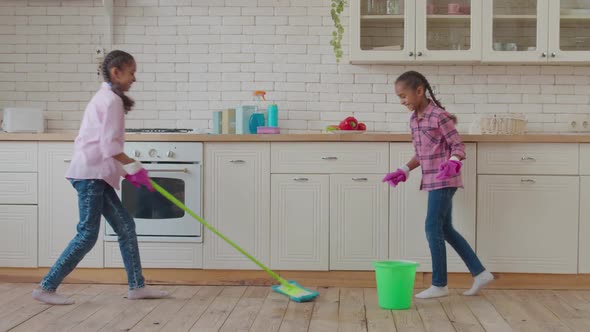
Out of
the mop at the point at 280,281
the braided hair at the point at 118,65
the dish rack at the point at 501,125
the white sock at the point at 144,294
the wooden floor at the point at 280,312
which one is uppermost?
the braided hair at the point at 118,65

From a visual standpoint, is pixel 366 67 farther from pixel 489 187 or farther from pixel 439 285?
pixel 439 285

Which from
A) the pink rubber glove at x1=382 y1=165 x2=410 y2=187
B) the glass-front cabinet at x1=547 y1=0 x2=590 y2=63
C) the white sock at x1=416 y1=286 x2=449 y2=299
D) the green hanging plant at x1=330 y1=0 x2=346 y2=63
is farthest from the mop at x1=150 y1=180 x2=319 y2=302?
the glass-front cabinet at x1=547 y1=0 x2=590 y2=63

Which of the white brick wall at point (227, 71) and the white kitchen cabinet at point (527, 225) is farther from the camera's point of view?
the white brick wall at point (227, 71)

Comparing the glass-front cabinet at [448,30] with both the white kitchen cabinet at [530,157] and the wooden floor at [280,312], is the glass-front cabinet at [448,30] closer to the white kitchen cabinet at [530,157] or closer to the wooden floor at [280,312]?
the white kitchen cabinet at [530,157]

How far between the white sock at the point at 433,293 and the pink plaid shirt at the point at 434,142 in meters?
0.51

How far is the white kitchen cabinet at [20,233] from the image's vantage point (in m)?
4.53

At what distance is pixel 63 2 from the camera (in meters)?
5.21

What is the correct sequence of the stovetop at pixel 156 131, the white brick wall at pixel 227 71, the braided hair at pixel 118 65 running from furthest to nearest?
the white brick wall at pixel 227 71 < the stovetop at pixel 156 131 < the braided hair at pixel 118 65

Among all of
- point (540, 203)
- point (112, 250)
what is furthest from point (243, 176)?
point (540, 203)

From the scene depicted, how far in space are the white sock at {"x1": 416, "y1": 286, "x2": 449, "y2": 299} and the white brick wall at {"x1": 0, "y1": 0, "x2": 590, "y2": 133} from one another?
51.3 inches

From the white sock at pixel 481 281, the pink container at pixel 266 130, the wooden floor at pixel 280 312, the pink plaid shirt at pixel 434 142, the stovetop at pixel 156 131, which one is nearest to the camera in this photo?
the wooden floor at pixel 280 312

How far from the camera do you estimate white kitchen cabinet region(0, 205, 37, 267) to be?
14.9ft

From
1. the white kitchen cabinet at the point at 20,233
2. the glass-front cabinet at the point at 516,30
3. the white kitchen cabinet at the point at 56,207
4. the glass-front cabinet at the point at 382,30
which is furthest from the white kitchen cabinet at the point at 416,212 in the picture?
the white kitchen cabinet at the point at 20,233

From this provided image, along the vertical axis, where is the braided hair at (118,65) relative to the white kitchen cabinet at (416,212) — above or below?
Answer: above
